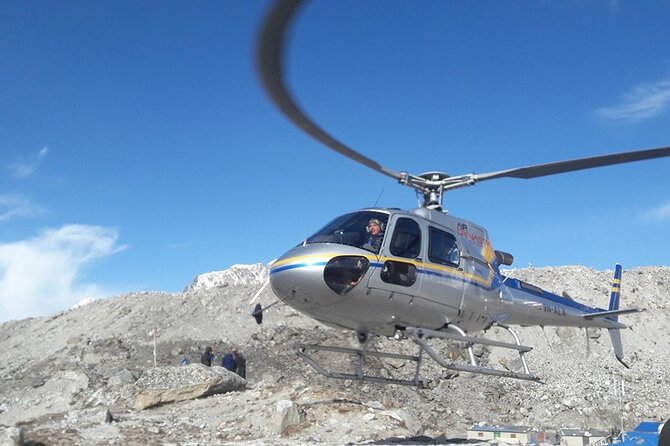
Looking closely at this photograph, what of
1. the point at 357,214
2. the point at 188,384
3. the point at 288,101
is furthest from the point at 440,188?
the point at 188,384

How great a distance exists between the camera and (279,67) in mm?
5473

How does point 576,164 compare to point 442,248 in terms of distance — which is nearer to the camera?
point 576,164

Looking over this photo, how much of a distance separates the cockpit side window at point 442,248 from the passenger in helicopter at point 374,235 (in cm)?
93

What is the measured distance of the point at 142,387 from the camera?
58.1 feet

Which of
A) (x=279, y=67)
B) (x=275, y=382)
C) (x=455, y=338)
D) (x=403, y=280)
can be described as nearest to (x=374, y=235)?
(x=403, y=280)

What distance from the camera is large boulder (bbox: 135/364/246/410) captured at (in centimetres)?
1698

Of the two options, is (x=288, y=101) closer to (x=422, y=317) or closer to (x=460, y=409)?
(x=422, y=317)

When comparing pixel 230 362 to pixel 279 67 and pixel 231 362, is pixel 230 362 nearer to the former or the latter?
pixel 231 362

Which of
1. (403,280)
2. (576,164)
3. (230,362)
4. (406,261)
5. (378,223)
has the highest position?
(576,164)

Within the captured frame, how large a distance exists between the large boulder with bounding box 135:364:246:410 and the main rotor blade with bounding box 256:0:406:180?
10.7 metres

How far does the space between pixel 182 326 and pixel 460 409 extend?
1235cm

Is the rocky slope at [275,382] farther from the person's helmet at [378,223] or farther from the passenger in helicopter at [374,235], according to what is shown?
the person's helmet at [378,223]

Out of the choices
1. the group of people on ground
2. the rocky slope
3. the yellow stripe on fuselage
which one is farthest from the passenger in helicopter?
the group of people on ground

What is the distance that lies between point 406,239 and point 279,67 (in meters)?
4.63
